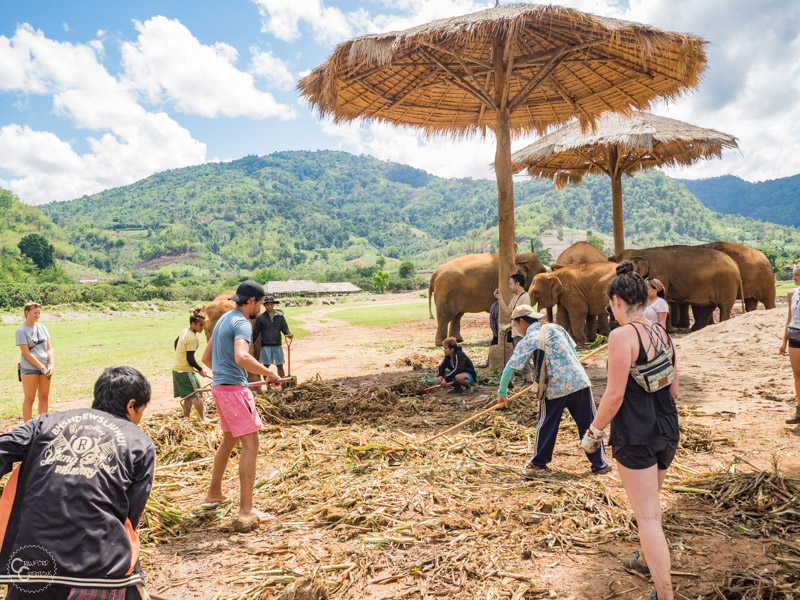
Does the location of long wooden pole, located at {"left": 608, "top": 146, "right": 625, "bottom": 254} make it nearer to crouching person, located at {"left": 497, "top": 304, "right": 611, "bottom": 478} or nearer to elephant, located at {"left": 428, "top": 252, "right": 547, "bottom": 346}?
elephant, located at {"left": 428, "top": 252, "right": 547, "bottom": 346}

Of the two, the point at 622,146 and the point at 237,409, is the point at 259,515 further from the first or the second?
the point at 622,146

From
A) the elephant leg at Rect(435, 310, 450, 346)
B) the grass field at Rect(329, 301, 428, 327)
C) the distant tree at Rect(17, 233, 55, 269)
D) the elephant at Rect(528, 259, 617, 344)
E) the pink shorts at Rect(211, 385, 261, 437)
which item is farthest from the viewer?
the distant tree at Rect(17, 233, 55, 269)

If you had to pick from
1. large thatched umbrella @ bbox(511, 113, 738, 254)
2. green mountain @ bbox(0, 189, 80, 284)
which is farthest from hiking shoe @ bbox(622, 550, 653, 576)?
green mountain @ bbox(0, 189, 80, 284)

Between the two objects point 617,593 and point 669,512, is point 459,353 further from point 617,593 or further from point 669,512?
point 617,593

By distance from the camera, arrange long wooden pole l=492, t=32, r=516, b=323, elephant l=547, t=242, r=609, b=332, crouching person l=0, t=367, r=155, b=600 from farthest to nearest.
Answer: elephant l=547, t=242, r=609, b=332 → long wooden pole l=492, t=32, r=516, b=323 → crouching person l=0, t=367, r=155, b=600

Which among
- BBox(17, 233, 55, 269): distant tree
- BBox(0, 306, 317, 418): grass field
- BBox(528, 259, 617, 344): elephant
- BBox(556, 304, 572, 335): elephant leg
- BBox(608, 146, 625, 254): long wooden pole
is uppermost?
BBox(17, 233, 55, 269): distant tree

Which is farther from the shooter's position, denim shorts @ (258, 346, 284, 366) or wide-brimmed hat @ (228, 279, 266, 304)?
denim shorts @ (258, 346, 284, 366)

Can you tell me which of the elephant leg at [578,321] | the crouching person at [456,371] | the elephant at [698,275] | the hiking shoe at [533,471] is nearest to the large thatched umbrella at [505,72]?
the crouching person at [456,371]

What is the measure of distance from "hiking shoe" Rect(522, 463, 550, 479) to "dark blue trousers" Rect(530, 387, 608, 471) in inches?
1.2

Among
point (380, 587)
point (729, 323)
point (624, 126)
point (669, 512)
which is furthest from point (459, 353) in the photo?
point (624, 126)

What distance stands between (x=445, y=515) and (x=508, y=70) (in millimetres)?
8600

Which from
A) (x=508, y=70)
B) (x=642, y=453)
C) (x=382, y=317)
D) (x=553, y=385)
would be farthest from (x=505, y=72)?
(x=382, y=317)

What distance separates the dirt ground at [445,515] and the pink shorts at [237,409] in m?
0.77

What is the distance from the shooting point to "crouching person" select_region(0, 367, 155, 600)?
7.77 ft
